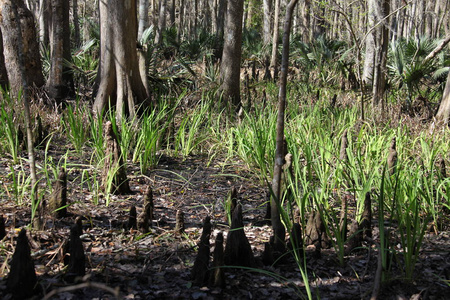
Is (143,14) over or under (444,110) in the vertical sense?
over

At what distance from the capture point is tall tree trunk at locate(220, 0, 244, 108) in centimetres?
750

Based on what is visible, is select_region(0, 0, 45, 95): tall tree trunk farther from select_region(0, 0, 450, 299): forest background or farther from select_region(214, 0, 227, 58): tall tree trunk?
select_region(214, 0, 227, 58): tall tree trunk

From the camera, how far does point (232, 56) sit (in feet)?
25.1

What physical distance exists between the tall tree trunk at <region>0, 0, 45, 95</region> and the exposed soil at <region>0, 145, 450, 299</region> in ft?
11.3

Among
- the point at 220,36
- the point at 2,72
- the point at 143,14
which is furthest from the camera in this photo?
the point at 220,36

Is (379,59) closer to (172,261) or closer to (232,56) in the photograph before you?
(232,56)

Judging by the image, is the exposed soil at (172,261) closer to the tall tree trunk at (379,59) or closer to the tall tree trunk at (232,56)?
the tall tree trunk at (232,56)

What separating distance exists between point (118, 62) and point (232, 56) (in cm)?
214

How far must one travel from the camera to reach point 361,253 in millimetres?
3070

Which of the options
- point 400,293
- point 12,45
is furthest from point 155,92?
point 400,293

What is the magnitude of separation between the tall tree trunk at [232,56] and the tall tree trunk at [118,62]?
170cm

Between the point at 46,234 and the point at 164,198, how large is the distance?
50.0 inches

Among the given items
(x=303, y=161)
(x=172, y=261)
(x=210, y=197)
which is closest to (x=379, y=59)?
(x=303, y=161)

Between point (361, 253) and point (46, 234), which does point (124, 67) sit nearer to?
point (46, 234)
